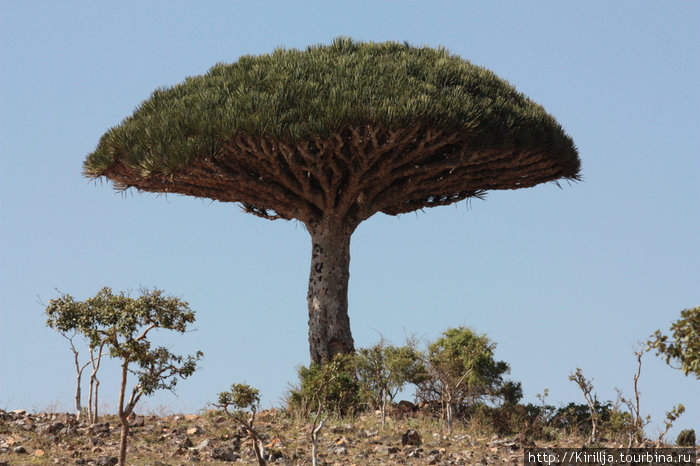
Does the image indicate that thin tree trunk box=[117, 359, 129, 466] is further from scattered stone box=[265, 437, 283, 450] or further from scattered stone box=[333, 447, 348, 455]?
scattered stone box=[333, 447, 348, 455]

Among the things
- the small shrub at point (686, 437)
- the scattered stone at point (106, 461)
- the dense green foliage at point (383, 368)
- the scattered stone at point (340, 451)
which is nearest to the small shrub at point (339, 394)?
the dense green foliage at point (383, 368)

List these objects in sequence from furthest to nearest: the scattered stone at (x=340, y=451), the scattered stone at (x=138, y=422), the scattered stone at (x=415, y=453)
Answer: the scattered stone at (x=138, y=422) → the scattered stone at (x=340, y=451) → the scattered stone at (x=415, y=453)

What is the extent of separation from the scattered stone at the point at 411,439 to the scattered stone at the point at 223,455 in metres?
3.18

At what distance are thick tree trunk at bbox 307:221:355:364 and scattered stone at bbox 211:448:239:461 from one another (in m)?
5.33

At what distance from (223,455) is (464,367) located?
22.9 feet

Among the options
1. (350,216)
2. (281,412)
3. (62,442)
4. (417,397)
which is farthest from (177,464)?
(350,216)

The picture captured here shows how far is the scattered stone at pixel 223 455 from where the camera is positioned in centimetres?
1357

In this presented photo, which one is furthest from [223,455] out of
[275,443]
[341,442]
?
[341,442]

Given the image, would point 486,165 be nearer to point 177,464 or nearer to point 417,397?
point 417,397

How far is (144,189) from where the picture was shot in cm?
2067

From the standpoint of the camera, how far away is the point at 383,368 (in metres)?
17.0

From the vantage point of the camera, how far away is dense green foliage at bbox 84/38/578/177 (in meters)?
16.8

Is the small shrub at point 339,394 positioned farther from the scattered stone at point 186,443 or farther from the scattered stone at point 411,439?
the scattered stone at point 186,443

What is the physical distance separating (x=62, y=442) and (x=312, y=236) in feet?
26.2
